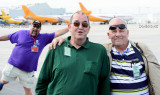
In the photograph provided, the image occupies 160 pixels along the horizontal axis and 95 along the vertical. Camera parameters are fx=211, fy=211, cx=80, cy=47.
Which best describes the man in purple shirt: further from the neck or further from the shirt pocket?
the shirt pocket

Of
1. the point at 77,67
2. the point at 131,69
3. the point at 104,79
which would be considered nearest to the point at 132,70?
the point at 131,69

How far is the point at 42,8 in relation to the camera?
146 m

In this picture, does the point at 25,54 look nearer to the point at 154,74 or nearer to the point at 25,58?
the point at 25,58

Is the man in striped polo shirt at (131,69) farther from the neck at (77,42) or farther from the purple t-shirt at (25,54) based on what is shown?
the purple t-shirt at (25,54)

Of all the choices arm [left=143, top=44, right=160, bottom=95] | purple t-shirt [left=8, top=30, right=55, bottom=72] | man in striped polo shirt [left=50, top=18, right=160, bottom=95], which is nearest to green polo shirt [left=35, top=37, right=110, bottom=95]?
man in striped polo shirt [left=50, top=18, right=160, bottom=95]

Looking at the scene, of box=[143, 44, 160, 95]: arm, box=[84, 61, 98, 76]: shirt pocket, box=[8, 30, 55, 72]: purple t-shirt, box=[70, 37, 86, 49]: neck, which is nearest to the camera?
box=[84, 61, 98, 76]: shirt pocket

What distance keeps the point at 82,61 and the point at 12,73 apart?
2.62 m

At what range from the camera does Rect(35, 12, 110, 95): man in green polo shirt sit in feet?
7.22

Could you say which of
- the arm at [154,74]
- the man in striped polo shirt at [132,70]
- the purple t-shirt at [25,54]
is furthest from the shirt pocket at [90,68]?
the purple t-shirt at [25,54]

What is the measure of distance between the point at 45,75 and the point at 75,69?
0.43 meters

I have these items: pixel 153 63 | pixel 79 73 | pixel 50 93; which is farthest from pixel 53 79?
pixel 153 63

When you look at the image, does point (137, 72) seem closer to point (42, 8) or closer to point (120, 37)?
point (120, 37)

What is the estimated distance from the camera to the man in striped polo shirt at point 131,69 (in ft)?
8.30

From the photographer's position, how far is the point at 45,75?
2420 millimetres
